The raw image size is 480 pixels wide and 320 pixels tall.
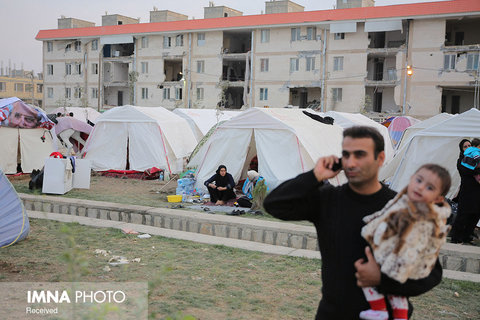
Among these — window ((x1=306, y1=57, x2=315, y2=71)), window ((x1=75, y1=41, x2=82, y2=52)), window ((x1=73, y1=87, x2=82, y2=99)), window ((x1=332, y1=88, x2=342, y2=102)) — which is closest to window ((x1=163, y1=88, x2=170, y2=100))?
window ((x1=73, y1=87, x2=82, y2=99))

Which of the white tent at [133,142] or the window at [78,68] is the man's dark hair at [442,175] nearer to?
the white tent at [133,142]

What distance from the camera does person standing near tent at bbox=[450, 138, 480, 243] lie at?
25.7 feet

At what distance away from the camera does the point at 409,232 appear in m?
2.07

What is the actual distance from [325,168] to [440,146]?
9.36 meters

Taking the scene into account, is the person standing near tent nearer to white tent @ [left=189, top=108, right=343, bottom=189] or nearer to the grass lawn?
the grass lawn

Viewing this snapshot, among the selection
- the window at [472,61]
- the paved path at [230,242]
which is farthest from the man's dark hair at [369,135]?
the window at [472,61]

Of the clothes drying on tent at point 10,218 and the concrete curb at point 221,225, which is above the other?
the clothes drying on tent at point 10,218

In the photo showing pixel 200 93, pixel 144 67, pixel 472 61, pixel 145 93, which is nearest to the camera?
pixel 472 61

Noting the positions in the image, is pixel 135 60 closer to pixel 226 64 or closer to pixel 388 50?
pixel 226 64

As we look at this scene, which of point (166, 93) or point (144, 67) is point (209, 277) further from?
point (144, 67)

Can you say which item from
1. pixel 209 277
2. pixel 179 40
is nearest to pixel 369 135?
pixel 209 277

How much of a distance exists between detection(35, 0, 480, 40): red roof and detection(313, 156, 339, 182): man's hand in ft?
105

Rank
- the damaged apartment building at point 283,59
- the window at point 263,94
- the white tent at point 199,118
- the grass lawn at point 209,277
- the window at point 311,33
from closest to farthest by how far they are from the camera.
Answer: the grass lawn at point 209,277, the white tent at point 199,118, the damaged apartment building at point 283,59, the window at point 311,33, the window at point 263,94

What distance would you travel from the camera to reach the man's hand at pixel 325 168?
233 centimetres
